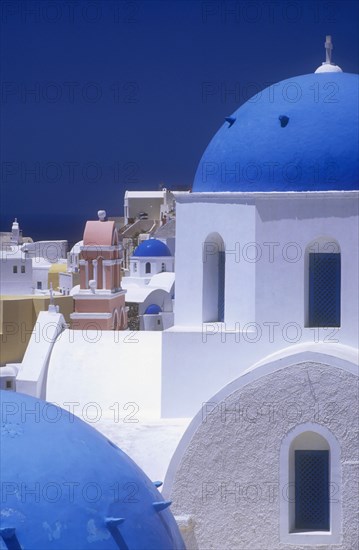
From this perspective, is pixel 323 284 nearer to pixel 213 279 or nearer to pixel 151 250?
pixel 213 279

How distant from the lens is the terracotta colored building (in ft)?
89.2

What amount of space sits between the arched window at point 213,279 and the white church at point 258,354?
0.7 inches

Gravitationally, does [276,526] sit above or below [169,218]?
below

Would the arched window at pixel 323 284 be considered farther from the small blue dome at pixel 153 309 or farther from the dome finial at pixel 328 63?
the small blue dome at pixel 153 309

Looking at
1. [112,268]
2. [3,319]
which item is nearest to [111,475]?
[112,268]

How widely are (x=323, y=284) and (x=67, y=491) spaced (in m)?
6.70

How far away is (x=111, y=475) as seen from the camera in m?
8.06

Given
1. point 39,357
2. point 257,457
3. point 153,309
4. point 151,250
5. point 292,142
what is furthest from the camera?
point 151,250

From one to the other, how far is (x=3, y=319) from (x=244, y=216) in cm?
1894

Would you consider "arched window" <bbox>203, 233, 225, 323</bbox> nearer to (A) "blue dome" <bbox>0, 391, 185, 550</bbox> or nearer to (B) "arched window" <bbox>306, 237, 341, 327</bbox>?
(B) "arched window" <bbox>306, 237, 341, 327</bbox>

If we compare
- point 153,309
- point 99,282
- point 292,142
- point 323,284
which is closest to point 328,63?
point 292,142

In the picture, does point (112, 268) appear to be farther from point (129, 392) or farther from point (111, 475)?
point (111, 475)

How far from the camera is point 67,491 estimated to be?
7.70 meters

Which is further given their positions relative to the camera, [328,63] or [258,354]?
[328,63]
